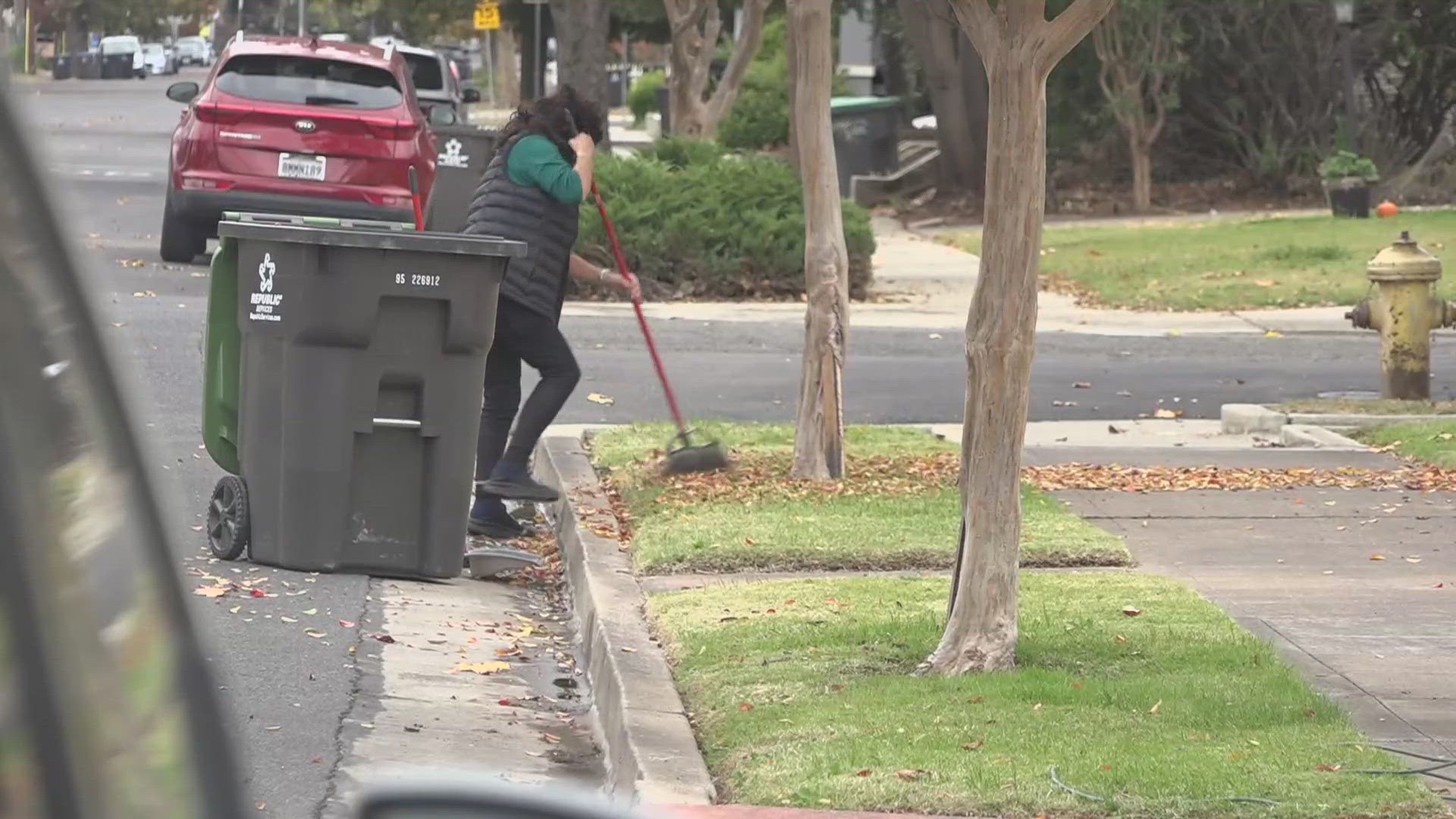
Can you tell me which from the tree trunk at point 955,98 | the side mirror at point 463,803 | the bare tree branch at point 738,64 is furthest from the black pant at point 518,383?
the tree trunk at point 955,98

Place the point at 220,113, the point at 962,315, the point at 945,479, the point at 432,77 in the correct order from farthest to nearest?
the point at 432,77 < the point at 962,315 < the point at 220,113 < the point at 945,479

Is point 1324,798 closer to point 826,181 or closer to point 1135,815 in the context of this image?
point 1135,815

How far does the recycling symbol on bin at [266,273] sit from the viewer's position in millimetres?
7781

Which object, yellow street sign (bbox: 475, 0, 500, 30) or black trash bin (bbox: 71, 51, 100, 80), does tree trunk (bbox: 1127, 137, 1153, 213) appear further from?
yellow street sign (bbox: 475, 0, 500, 30)

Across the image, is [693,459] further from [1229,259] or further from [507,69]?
[507,69]

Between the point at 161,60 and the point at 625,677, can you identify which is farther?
the point at 161,60

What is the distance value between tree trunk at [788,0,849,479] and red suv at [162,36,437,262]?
7731 millimetres

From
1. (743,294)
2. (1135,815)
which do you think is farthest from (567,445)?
(743,294)

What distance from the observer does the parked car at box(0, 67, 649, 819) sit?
150 centimetres

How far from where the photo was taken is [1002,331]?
6363 mm

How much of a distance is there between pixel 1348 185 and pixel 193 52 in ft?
128

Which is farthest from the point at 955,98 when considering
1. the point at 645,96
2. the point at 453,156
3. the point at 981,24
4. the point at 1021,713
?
the point at 1021,713

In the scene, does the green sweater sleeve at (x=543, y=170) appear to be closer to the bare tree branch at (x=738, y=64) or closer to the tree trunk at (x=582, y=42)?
the bare tree branch at (x=738, y=64)

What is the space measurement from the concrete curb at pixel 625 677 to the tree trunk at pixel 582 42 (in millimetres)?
17927
